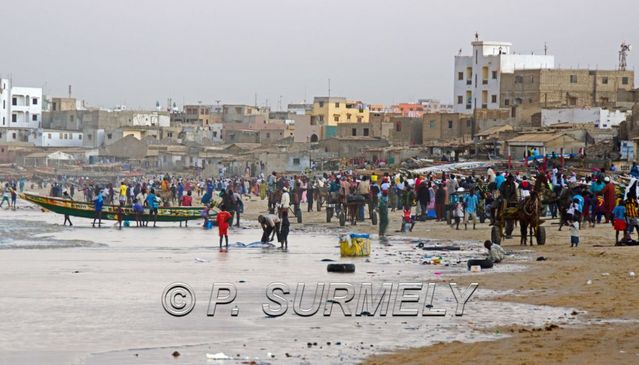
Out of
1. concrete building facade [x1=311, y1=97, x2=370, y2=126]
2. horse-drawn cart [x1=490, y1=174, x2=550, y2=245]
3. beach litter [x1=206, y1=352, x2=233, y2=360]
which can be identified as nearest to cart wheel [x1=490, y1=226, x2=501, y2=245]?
horse-drawn cart [x1=490, y1=174, x2=550, y2=245]

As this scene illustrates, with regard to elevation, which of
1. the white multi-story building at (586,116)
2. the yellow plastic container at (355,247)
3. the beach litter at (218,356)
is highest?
the white multi-story building at (586,116)

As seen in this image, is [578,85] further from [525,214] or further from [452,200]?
[525,214]

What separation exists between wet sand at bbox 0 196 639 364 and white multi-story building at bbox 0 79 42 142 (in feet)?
279

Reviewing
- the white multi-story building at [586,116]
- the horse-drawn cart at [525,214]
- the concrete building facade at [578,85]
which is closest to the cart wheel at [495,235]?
the horse-drawn cart at [525,214]

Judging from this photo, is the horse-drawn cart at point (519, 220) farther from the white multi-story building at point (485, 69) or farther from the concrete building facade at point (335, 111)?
the concrete building facade at point (335, 111)

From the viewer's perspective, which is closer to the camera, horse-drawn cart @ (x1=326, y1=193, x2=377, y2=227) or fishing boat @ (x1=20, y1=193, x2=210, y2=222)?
horse-drawn cart @ (x1=326, y1=193, x2=377, y2=227)

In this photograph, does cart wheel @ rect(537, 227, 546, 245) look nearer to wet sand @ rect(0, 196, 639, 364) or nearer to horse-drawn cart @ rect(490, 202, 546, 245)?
horse-drawn cart @ rect(490, 202, 546, 245)

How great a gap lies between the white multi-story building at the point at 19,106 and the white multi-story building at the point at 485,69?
137 ft

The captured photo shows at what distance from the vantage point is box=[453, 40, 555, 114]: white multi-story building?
81.9m

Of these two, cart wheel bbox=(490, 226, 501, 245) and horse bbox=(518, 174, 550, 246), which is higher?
horse bbox=(518, 174, 550, 246)

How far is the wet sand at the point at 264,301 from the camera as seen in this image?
11.7 metres

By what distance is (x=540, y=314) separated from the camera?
13711 mm

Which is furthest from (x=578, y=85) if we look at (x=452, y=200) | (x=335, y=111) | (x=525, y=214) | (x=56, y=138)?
(x=525, y=214)

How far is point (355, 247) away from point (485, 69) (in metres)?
62.8
